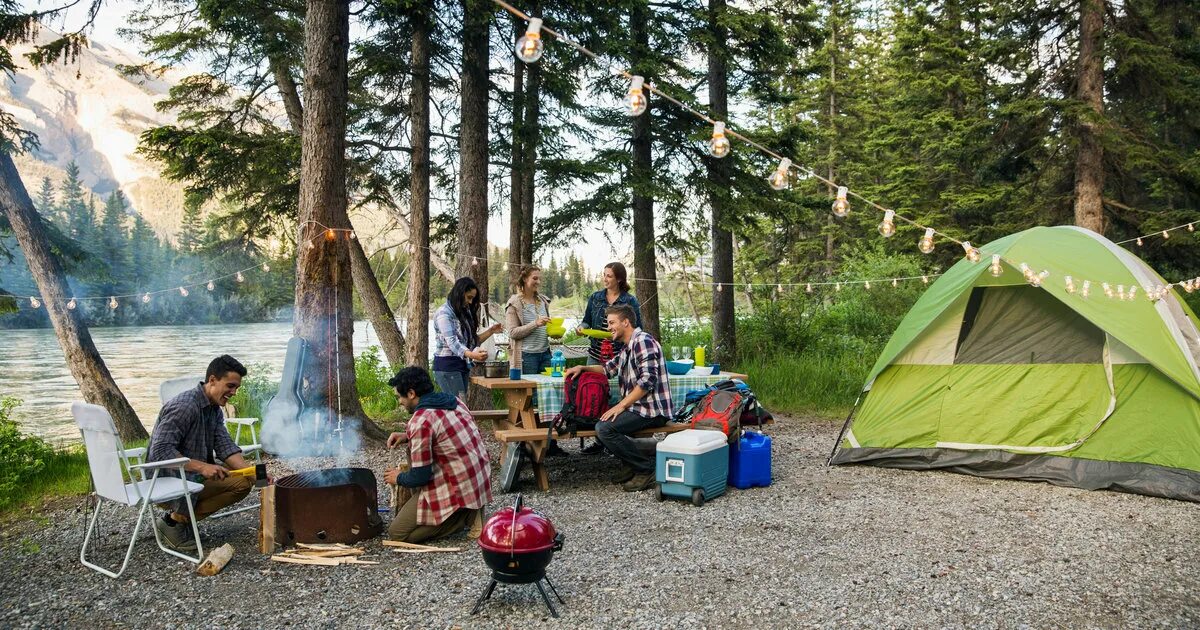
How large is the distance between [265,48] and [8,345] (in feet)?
87.1

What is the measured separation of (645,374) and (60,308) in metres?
6.11

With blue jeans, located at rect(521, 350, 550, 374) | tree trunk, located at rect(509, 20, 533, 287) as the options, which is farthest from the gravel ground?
tree trunk, located at rect(509, 20, 533, 287)

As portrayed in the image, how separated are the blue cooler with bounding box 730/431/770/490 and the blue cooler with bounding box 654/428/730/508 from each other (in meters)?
0.31

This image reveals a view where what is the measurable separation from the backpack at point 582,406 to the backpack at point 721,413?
73 centimetres

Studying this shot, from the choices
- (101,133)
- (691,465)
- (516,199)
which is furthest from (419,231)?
(101,133)

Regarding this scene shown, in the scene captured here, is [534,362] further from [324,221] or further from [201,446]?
[201,446]

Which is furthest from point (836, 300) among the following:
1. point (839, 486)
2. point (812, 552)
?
point (812, 552)

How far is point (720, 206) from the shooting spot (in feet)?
32.2

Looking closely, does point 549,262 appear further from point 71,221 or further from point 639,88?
point 71,221

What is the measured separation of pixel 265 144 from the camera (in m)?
9.95

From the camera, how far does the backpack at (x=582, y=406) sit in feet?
16.6

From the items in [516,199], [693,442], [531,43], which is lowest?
[693,442]

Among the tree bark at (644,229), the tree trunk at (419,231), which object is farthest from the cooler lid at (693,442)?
the tree trunk at (419,231)

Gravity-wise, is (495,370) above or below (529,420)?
above
